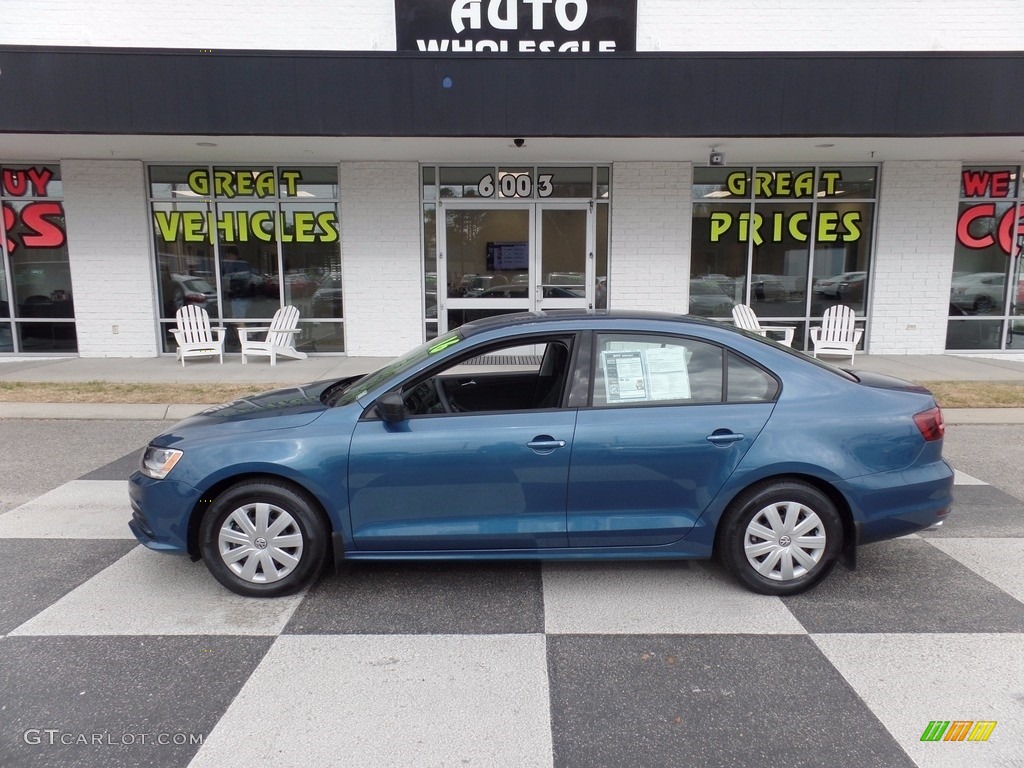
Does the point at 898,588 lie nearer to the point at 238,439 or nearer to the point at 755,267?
the point at 238,439

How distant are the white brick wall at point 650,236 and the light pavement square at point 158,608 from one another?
9.36 m

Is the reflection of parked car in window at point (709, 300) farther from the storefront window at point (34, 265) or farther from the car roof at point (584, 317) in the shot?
the storefront window at point (34, 265)

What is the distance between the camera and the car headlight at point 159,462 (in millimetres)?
3707

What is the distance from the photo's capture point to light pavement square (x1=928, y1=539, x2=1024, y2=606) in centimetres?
399

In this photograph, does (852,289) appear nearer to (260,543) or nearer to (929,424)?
(929,424)

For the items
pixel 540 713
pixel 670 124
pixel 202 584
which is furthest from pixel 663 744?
pixel 670 124

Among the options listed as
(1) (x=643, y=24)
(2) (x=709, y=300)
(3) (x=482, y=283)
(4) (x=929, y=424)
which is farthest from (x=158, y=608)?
(1) (x=643, y=24)

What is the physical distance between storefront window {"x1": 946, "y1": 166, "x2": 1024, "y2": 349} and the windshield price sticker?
23.8ft

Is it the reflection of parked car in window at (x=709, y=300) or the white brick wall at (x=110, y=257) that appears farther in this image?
the reflection of parked car in window at (x=709, y=300)

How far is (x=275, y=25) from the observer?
1109 centimetres

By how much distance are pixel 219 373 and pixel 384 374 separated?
7.56 metres

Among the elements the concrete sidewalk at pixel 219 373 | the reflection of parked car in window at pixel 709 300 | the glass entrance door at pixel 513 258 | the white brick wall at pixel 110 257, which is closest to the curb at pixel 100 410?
the concrete sidewalk at pixel 219 373

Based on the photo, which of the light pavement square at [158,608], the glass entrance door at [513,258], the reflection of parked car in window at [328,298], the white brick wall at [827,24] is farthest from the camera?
the reflection of parked car in window at [328,298]

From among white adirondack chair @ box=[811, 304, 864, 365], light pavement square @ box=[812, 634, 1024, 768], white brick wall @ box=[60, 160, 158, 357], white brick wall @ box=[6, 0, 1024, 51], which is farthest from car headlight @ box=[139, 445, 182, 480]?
white adirondack chair @ box=[811, 304, 864, 365]
